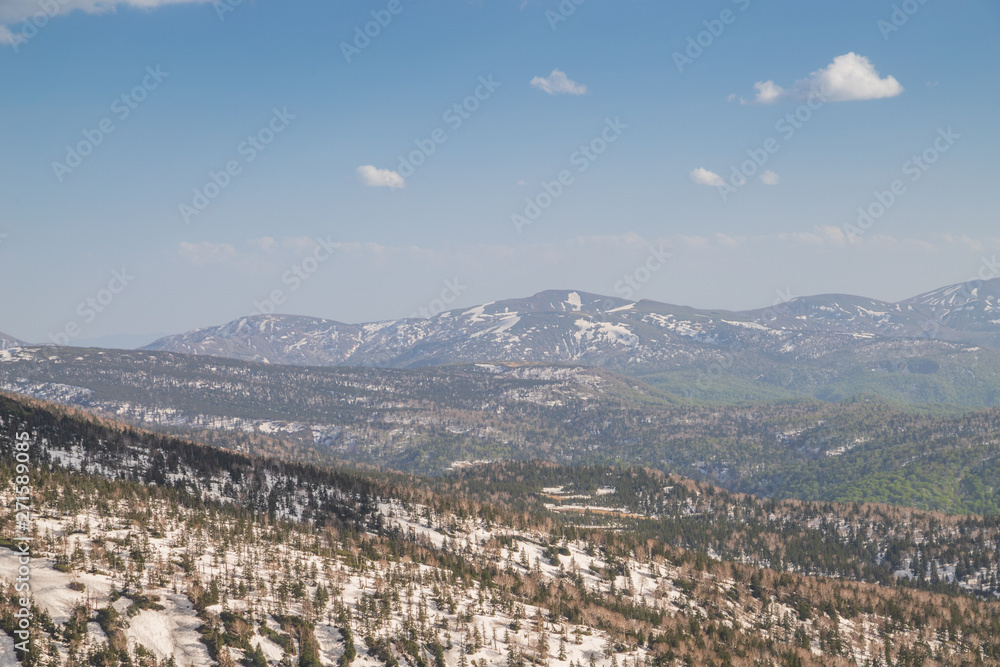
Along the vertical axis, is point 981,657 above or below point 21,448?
below

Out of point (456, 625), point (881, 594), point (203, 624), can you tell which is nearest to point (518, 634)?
point (456, 625)

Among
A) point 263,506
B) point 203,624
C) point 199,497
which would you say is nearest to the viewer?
point 203,624

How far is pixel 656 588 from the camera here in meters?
164

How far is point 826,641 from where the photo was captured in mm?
147750

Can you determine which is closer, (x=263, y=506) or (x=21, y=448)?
(x=21, y=448)

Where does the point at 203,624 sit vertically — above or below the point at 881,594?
above

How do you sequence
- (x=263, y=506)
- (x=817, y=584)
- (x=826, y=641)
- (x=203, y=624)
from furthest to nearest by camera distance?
1. (x=817, y=584)
2. (x=263, y=506)
3. (x=826, y=641)
4. (x=203, y=624)

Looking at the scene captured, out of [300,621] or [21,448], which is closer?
→ [300,621]

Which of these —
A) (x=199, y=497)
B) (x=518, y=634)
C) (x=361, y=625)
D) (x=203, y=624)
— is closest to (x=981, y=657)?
(x=518, y=634)

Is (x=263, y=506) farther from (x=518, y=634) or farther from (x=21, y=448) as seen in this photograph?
(x=518, y=634)

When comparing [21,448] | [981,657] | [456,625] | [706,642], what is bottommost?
[981,657]

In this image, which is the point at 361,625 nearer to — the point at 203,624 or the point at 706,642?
the point at 203,624

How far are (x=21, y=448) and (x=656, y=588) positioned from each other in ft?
460

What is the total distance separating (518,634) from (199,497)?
285ft
